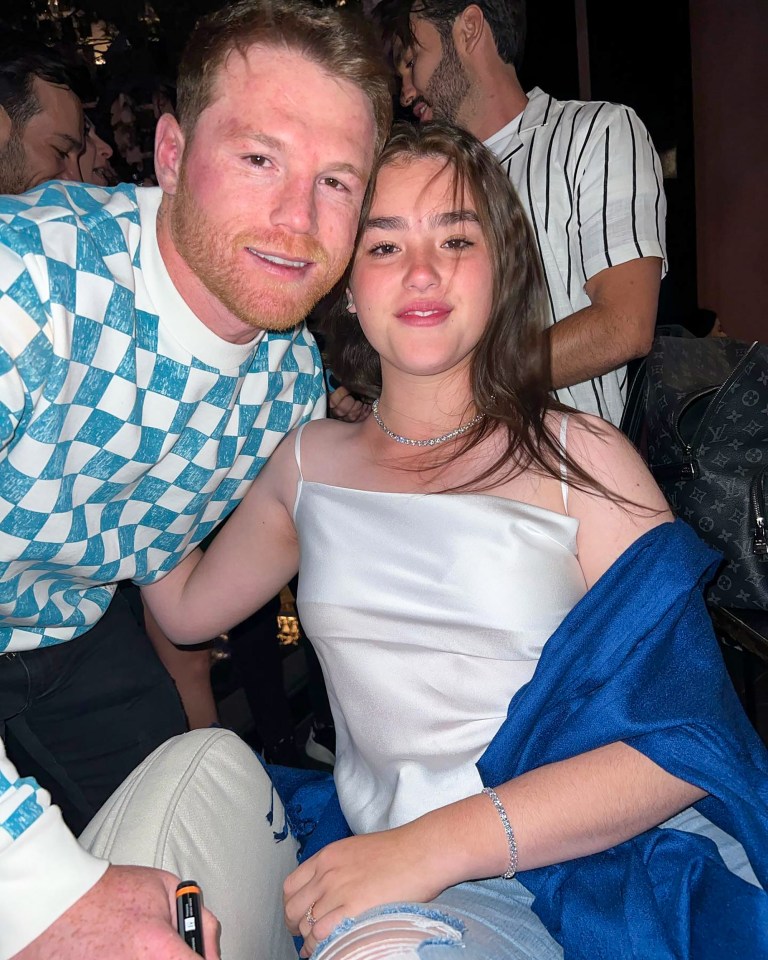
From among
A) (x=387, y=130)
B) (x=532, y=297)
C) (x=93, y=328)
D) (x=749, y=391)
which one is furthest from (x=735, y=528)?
(x=93, y=328)

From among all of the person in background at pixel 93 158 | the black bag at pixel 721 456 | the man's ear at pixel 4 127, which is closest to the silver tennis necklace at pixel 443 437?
the black bag at pixel 721 456

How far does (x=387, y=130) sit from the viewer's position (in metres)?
1.42

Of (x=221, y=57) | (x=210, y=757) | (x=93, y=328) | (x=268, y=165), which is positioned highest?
(x=221, y=57)

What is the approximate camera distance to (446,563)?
1.29m

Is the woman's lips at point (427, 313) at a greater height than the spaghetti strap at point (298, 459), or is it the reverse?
the woman's lips at point (427, 313)

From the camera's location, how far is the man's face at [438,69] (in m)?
2.25

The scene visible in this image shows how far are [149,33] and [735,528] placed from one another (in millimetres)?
3067

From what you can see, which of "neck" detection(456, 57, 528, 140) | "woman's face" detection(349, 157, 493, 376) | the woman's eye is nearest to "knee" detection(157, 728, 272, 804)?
"woman's face" detection(349, 157, 493, 376)

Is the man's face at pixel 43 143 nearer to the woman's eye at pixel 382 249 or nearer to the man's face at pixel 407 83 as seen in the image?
the man's face at pixel 407 83

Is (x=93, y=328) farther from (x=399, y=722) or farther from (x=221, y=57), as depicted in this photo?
(x=399, y=722)

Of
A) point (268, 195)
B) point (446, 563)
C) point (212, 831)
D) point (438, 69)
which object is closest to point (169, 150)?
point (268, 195)

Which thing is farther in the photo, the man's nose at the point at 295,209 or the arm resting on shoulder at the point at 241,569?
the arm resting on shoulder at the point at 241,569

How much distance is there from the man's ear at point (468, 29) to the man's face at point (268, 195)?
41.9 inches

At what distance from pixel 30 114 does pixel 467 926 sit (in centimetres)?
220
